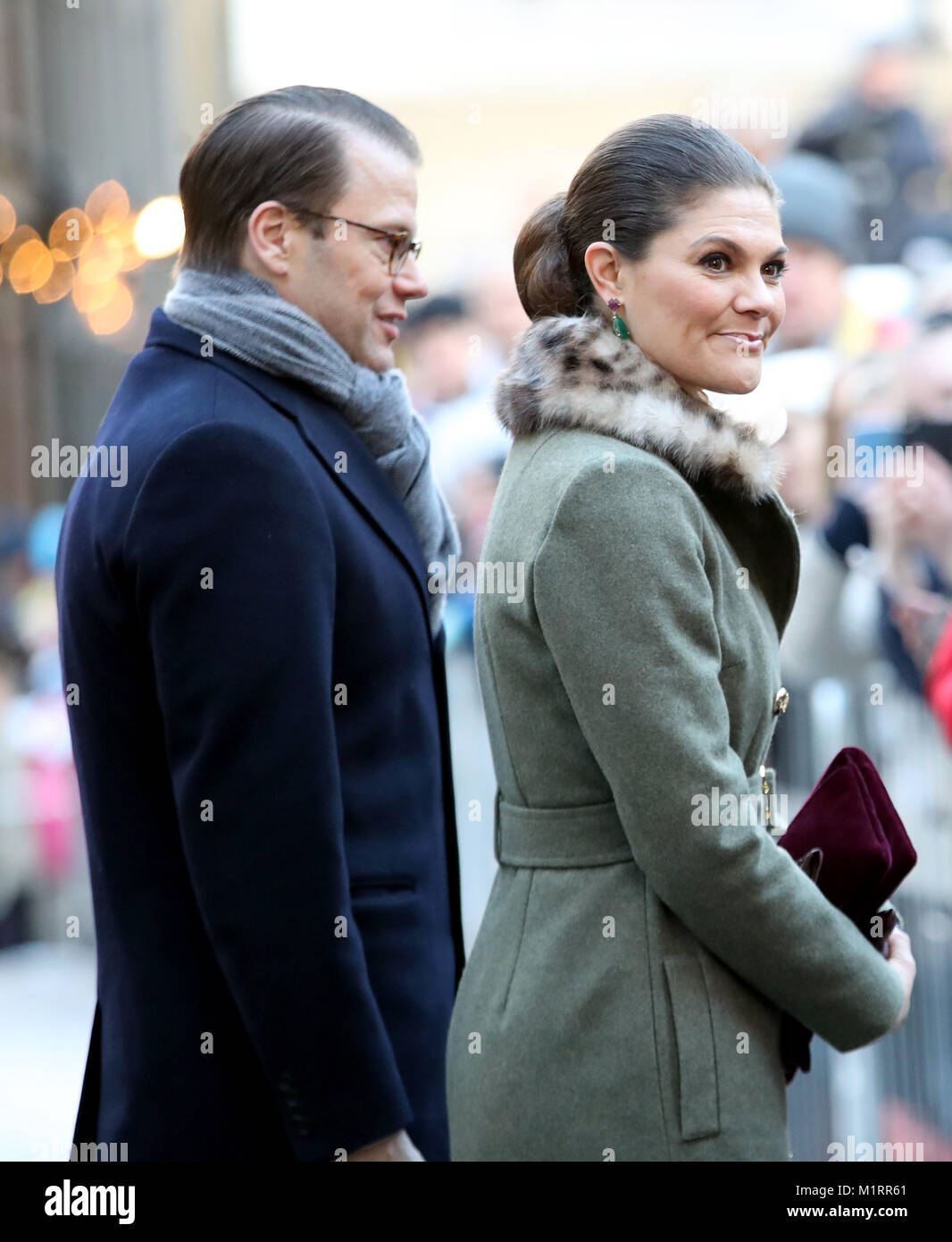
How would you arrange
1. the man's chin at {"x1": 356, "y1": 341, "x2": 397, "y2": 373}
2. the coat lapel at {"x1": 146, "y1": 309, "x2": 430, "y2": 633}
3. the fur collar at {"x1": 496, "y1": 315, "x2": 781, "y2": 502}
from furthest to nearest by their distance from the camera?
the man's chin at {"x1": 356, "y1": 341, "x2": 397, "y2": 373}, the coat lapel at {"x1": 146, "y1": 309, "x2": 430, "y2": 633}, the fur collar at {"x1": 496, "y1": 315, "x2": 781, "y2": 502}

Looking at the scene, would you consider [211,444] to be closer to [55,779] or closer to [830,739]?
[830,739]

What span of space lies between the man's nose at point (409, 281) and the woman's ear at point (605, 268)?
16.2 inches

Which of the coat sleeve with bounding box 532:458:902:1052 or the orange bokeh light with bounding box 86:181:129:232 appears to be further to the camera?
the orange bokeh light with bounding box 86:181:129:232

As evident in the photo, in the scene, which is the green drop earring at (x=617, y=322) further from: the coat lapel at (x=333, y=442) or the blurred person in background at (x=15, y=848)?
the blurred person in background at (x=15, y=848)

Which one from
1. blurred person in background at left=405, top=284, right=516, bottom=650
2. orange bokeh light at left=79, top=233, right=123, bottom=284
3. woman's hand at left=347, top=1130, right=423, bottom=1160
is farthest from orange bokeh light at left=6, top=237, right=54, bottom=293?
woman's hand at left=347, top=1130, right=423, bottom=1160

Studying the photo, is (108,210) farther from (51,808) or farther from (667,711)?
(667,711)

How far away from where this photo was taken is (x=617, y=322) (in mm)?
2129

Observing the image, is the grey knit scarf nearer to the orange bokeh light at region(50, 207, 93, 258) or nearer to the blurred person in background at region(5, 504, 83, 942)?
the blurred person in background at region(5, 504, 83, 942)

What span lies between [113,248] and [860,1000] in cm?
574

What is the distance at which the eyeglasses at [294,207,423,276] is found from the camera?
94.4 inches

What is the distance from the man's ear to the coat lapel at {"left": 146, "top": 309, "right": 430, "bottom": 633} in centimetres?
15

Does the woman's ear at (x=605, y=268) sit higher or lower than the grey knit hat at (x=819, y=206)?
lower

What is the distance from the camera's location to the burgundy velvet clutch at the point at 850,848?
2074mm

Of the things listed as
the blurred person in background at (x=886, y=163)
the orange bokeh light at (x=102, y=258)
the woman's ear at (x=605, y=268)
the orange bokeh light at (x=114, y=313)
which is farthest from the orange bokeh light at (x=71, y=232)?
the woman's ear at (x=605, y=268)
